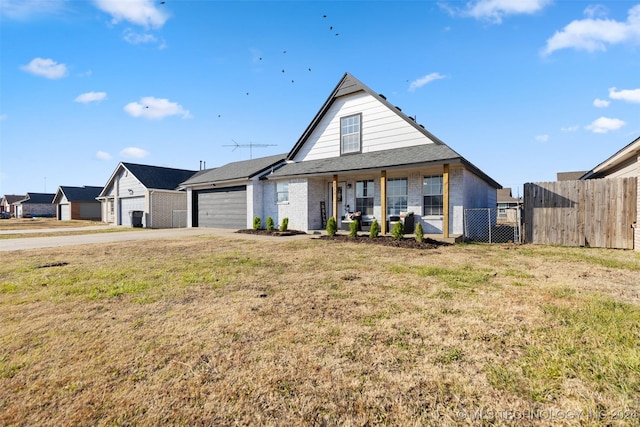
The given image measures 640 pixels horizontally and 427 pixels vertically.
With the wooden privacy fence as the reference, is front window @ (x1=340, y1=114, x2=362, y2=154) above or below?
above

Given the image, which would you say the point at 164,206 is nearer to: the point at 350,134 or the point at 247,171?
the point at 247,171

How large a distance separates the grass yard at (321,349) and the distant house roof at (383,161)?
20.2 ft

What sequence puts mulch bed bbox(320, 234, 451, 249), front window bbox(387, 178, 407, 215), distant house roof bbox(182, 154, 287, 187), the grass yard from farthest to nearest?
distant house roof bbox(182, 154, 287, 187) < front window bbox(387, 178, 407, 215) < mulch bed bbox(320, 234, 451, 249) < the grass yard

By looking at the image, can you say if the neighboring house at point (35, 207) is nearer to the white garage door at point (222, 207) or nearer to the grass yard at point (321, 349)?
the white garage door at point (222, 207)

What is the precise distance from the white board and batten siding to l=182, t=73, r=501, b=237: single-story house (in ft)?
0.15

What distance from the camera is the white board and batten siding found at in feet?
44.5

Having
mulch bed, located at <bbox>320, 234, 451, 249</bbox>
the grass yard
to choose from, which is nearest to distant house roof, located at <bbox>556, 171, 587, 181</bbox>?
mulch bed, located at <bbox>320, 234, 451, 249</bbox>

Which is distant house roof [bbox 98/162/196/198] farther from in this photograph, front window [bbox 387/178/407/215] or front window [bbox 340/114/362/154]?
front window [bbox 387/178/407/215]

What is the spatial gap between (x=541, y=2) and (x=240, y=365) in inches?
488

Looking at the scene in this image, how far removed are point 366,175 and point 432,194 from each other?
3379 millimetres

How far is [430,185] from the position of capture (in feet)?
42.9

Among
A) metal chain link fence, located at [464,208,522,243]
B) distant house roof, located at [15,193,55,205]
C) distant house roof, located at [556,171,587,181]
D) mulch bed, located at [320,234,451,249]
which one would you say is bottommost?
mulch bed, located at [320,234,451,249]

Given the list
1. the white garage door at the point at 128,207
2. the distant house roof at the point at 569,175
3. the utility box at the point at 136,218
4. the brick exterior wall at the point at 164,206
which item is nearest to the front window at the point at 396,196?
the brick exterior wall at the point at 164,206

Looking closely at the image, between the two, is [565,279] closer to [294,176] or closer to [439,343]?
[439,343]
